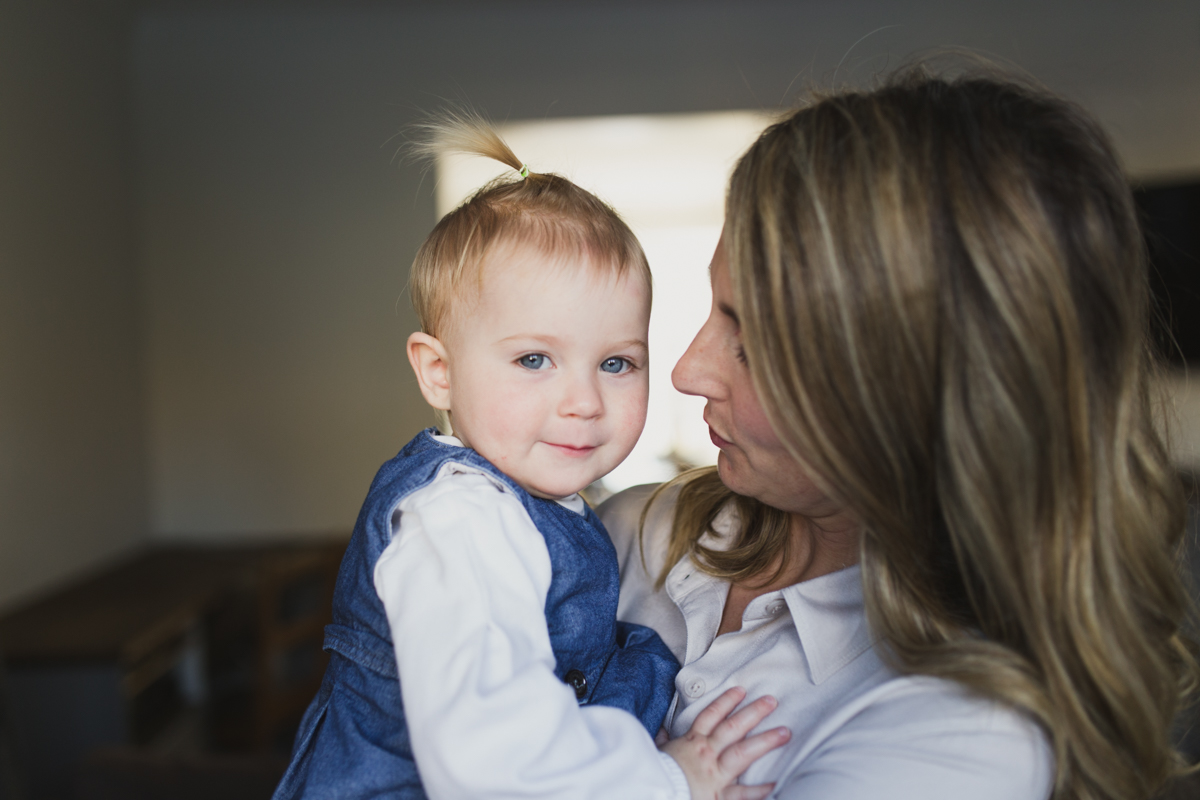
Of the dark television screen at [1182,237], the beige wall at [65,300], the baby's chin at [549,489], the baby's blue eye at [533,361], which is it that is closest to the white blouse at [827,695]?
the baby's chin at [549,489]

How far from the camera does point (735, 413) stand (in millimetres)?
986

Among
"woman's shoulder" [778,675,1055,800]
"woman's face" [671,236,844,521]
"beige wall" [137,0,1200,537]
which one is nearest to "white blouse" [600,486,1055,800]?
"woman's shoulder" [778,675,1055,800]

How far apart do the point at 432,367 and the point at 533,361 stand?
14cm

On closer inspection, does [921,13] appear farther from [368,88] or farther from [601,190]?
[368,88]

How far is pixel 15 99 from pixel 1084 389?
11.9 feet

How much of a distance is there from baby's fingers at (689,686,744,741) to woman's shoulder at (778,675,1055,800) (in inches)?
4.4

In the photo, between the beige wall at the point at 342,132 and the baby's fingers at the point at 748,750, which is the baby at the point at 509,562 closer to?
the baby's fingers at the point at 748,750

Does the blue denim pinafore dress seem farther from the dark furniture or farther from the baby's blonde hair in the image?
the dark furniture

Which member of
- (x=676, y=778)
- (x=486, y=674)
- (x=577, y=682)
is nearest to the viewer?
(x=486, y=674)

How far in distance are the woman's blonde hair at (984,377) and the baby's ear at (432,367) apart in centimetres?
36

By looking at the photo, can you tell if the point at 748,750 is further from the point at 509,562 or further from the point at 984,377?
the point at 984,377

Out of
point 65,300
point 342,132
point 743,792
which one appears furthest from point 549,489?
point 342,132

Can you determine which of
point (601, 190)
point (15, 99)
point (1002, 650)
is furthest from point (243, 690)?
point (1002, 650)

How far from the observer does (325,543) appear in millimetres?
4598
